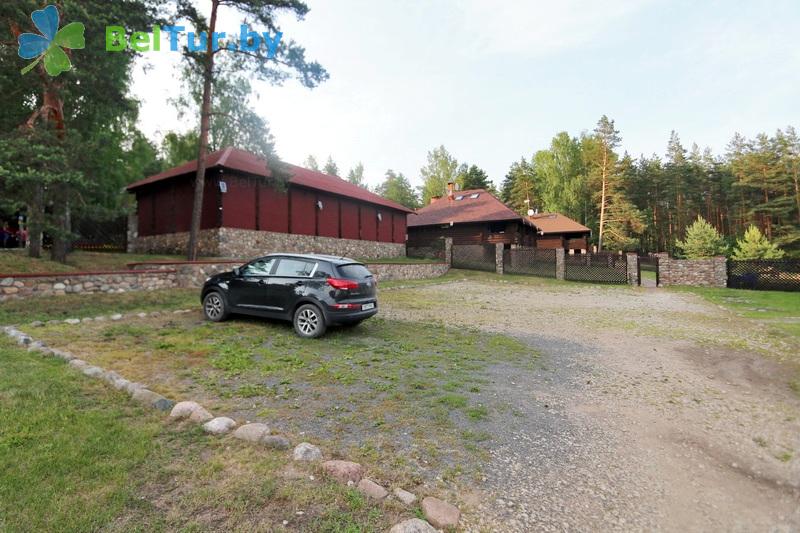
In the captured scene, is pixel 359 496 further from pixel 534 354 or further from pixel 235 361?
pixel 534 354

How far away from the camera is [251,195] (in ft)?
65.8

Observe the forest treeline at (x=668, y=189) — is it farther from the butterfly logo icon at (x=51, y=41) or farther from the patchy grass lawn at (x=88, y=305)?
the butterfly logo icon at (x=51, y=41)

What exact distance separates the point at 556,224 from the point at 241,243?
32.6m

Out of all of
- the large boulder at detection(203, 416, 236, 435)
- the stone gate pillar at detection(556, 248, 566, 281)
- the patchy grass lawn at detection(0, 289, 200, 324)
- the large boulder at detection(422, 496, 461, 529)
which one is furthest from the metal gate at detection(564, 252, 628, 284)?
the large boulder at detection(203, 416, 236, 435)

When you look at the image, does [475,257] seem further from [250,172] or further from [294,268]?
[294,268]

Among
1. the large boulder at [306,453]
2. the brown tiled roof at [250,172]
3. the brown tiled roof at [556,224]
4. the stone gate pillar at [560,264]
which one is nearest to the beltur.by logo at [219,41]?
the brown tiled roof at [250,172]

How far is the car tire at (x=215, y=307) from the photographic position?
823 centimetres

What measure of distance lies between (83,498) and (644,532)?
11.5 feet

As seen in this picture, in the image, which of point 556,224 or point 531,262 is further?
point 556,224

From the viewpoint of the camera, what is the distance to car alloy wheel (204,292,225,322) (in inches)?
325

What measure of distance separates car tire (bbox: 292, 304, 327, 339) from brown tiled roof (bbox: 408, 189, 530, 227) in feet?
84.7

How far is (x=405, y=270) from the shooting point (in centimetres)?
2166

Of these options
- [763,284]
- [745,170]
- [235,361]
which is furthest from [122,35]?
[745,170]

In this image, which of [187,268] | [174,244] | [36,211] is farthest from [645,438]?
[174,244]
